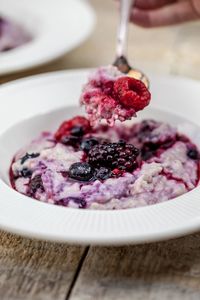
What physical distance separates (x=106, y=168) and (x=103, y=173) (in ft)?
0.09

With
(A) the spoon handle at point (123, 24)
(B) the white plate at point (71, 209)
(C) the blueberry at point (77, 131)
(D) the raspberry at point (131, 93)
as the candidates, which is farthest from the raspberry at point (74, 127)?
(A) the spoon handle at point (123, 24)

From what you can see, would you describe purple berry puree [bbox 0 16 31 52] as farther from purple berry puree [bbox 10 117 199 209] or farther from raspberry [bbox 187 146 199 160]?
raspberry [bbox 187 146 199 160]

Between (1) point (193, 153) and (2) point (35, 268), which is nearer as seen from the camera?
(2) point (35, 268)

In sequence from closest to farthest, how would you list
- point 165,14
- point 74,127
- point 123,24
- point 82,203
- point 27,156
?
point 82,203 < point 27,156 < point 74,127 < point 123,24 < point 165,14

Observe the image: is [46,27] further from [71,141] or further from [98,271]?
[98,271]

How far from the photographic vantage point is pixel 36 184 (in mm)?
1631

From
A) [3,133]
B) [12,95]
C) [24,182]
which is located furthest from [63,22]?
[24,182]

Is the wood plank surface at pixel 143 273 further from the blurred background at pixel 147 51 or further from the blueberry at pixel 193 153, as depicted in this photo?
the blurred background at pixel 147 51

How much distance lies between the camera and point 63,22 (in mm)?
2625

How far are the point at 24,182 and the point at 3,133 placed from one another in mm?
223

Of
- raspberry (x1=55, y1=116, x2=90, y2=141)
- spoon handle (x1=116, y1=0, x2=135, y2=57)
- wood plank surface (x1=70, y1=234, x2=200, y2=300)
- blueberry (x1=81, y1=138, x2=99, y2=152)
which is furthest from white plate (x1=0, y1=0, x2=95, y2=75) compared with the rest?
wood plank surface (x1=70, y1=234, x2=200, y2=300)

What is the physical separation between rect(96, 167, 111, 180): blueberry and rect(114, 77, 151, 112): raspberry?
170 mm

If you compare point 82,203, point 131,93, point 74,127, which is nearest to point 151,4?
point 74,127

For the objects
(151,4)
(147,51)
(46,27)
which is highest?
(151,4)
